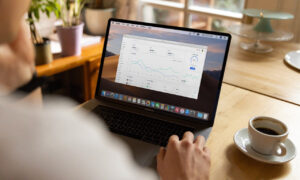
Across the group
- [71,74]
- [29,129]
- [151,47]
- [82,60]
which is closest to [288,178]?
[151,47]

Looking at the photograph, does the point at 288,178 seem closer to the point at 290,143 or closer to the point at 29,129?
the point at 290,143

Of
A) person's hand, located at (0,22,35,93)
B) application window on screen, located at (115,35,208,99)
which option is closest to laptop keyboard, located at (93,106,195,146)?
application window on screen, located at (115,35,208,99)

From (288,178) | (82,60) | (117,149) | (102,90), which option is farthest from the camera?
(82,60)

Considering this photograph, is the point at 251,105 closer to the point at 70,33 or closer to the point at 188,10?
the point at 70,33

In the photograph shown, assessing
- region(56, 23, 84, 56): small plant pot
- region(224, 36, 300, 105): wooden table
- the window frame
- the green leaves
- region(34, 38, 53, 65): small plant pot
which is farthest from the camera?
the window frame

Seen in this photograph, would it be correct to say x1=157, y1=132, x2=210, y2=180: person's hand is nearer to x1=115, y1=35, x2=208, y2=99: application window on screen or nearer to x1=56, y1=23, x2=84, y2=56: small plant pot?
x1=115, y1=35, x2=208, y2=99: application window on screen

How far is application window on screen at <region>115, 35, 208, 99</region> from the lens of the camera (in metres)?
0.90

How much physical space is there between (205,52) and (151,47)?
0.17 m

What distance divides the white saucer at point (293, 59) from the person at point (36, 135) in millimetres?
1203

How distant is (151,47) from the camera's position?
0.95 meters

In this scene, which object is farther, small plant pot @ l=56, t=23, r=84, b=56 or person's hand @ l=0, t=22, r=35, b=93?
small plant pot @ l=56, t=23, r=84, b=56

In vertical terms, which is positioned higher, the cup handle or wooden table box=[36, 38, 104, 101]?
the cup handle

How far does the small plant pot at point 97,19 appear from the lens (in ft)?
7.00

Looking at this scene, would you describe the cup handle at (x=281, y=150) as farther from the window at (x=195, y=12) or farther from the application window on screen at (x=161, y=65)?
the window at (x=195, y=12)
